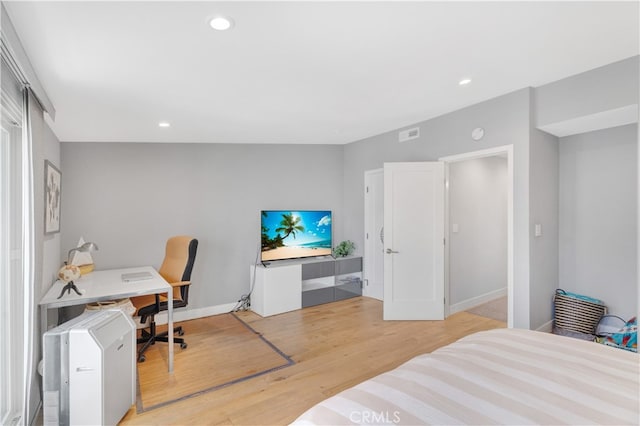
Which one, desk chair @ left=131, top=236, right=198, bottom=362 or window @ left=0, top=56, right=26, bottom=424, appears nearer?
window @ left=0, top=56, right=26, bottom=424

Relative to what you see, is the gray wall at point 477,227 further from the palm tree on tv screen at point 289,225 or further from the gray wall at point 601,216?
the palm tree on tv screen at point 289,225

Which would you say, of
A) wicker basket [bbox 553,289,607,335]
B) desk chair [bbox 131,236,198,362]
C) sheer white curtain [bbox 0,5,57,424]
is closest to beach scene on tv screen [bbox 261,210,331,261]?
desk chair [bbox 131,236,198,362]

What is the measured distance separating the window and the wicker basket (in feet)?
15.1

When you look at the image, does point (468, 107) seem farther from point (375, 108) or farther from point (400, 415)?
point (400, 415)

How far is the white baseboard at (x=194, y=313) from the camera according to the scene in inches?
154

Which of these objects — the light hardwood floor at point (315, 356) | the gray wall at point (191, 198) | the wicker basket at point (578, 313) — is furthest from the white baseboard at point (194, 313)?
the wicker basket at point (578, 313)

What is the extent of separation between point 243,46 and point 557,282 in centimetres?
398

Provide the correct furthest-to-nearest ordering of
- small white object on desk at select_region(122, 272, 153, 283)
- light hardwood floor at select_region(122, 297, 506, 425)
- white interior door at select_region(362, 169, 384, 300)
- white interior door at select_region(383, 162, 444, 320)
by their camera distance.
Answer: white interior door at select_region(362, 169, 384, 300) → white interior door at select_region(383, 162, 444, 320) → small white object on desk at select_region(122, 272, 153, 283) → light hardwood floor at select_region(122, 297, 506, 425)

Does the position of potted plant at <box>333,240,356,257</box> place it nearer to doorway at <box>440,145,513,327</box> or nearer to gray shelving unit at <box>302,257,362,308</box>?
gray shelving unit at <box>302,257,362,308</box>

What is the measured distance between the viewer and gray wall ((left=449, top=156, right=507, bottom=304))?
4.16m

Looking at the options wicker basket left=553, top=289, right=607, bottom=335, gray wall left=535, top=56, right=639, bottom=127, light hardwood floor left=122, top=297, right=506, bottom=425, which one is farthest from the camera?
wicker basket left=553, top=289, right=607, bottom=335

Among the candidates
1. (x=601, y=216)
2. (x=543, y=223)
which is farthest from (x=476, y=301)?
(x=601, y=216)

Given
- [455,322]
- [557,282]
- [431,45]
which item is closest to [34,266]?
[431,45]

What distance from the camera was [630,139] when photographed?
317 cm
